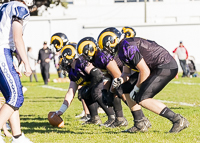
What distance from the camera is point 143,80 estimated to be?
5.76 meters

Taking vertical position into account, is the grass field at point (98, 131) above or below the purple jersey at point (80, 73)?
below

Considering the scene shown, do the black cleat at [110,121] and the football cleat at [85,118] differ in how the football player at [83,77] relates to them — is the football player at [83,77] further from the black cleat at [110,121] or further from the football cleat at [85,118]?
Answer: the football cleat at [85,118]

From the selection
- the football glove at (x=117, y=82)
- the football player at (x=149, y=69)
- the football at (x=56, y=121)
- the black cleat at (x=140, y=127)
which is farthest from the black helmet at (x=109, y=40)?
the football at (x=56, y=121)

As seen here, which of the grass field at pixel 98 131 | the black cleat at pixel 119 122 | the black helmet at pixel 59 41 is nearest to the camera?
the grass field at pixel 98 131

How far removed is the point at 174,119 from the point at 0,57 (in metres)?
2.49

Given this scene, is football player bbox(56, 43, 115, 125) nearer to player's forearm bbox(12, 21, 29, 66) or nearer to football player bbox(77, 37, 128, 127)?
football player bbox(77, 37, 128, 127)

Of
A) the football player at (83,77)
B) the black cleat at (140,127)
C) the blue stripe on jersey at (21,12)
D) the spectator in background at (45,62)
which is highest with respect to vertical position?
the blue stripe on jersey at (21,12)

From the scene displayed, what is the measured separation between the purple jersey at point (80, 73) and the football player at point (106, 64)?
176 millimetres

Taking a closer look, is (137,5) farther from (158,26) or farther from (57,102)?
(57,102)

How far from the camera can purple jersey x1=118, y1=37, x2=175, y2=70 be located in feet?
18.3

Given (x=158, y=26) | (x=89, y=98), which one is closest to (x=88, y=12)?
(x=158, y=26)

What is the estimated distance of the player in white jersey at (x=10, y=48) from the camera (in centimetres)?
483

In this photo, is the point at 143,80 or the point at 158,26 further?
the point at 158,26

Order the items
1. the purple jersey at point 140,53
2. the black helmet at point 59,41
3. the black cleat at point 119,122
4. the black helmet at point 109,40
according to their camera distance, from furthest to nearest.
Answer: the black helmet at point 59,41 < the black cleat at point 119,122 < the black helmet at point 109,40 < the purple jersey at point 140,53
